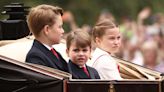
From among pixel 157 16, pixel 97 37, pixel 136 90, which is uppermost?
pixel 157 16

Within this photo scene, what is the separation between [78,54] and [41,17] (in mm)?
460

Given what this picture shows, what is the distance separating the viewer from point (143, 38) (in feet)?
53.9

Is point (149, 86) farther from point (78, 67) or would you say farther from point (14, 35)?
point (14, 35)

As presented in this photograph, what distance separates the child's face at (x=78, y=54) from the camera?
7371 millimetres

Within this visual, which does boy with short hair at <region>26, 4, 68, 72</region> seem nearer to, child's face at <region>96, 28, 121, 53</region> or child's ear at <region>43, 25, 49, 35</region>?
child's ear at <region>43, 25, 49, 35</region>

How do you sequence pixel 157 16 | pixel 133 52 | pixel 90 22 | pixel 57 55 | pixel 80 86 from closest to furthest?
pixel 80 86 → pixel 57 55 → pixel 133 52 → pixel 157 16 → pixel 90 22

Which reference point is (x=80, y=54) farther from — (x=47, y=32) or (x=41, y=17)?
(x=41, y=17)

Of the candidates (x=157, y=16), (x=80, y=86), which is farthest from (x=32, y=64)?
(x=157, y=16)

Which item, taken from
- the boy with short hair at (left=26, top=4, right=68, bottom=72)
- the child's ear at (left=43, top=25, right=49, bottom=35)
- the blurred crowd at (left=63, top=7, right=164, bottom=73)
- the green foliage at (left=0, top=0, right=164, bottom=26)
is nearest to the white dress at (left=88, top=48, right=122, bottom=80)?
the boy with short hair at (left=26, top=4, right=68, bottom=72)

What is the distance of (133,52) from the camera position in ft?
46.1

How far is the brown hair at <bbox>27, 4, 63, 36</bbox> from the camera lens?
23.5ft

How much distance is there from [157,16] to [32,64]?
1202 centimetres

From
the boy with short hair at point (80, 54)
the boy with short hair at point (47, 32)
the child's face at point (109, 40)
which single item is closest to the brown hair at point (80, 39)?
the boy with short hair at point (80, 54)

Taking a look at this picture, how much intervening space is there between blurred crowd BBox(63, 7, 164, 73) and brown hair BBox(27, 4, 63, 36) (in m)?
4.64
